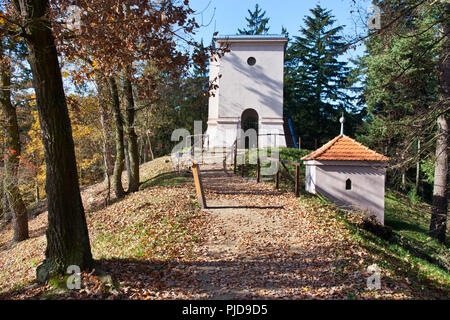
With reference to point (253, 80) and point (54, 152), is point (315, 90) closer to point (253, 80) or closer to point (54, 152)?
point (253, 80)

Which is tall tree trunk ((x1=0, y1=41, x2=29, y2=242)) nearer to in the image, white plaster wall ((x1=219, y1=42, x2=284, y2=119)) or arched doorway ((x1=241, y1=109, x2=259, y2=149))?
white plaster wall ((x1=219, y1=42, x2=284, y2=119))

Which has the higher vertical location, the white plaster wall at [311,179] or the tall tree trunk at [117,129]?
the tall tree trunk at [117,129]

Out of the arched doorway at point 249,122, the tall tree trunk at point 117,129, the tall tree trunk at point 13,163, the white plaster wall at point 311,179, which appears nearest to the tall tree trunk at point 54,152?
the tall tree trunk at point 117,129

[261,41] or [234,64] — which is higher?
[261,41]

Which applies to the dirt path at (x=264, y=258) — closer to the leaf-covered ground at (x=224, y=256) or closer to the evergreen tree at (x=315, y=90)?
the leaf-covered ground at (x=224, y=256)

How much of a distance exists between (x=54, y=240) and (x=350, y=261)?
16.2 feet

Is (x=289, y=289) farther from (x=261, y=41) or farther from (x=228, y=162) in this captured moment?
(x=261, y=41)

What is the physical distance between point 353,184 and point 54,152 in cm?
919

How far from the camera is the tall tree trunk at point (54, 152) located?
4332 mm

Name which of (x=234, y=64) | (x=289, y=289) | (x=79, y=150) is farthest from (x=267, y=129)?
(x=289, y=289)

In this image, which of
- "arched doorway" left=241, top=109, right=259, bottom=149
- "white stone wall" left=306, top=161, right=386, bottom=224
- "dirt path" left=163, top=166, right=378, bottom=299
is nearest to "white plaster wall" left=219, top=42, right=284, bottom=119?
"arched doorway" left=241, top=109, right=259, bottom=149

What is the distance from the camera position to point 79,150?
22.1 metres

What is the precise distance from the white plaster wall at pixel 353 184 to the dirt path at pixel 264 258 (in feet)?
6.90

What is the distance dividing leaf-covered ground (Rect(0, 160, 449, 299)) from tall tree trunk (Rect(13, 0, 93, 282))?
1.23 feet
